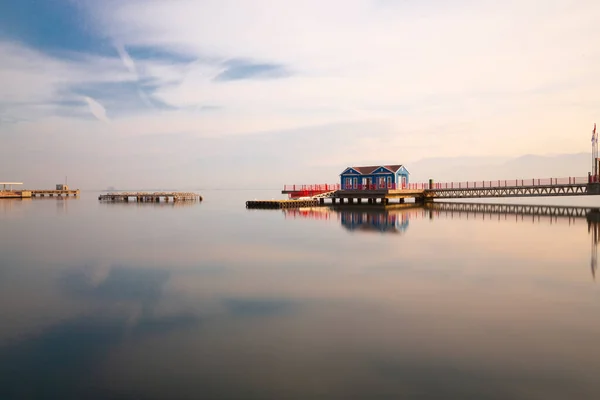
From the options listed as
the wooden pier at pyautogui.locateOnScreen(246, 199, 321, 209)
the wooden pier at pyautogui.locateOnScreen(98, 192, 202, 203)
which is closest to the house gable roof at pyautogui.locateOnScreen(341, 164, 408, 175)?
the wooden pier at pyautogui.locateOnScreen(246, 199, 321, 209)

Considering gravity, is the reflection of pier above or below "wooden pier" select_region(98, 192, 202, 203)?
below

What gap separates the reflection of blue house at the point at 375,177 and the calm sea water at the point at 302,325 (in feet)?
130

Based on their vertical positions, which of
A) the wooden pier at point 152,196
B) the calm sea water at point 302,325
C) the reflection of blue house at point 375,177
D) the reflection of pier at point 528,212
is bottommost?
the calm sea water at point 302,325

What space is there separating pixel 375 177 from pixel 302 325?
178 feet

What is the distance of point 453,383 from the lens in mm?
7688

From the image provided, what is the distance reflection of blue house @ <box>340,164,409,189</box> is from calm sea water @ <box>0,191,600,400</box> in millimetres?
39529

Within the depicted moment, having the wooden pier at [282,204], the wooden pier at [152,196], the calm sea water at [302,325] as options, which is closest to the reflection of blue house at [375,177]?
the wooden pier at [282,204]

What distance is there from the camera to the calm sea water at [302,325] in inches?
306

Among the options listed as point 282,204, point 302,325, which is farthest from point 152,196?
point 302,325

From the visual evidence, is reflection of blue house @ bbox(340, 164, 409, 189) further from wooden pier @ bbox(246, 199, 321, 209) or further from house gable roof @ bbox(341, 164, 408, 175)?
wooden pier @ bbox(246, 199, 321, 209)

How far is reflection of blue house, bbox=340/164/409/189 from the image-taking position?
205ft

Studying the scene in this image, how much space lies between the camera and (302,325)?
10.9m

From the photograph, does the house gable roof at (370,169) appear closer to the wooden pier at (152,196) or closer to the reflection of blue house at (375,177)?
the reflection of blue house at (375,177)

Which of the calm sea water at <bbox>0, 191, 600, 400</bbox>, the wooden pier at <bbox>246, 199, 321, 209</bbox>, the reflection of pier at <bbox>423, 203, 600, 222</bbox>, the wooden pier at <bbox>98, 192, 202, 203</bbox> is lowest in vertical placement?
the calm sea water at <bbox>0, 191, 600, 400</bbox>
